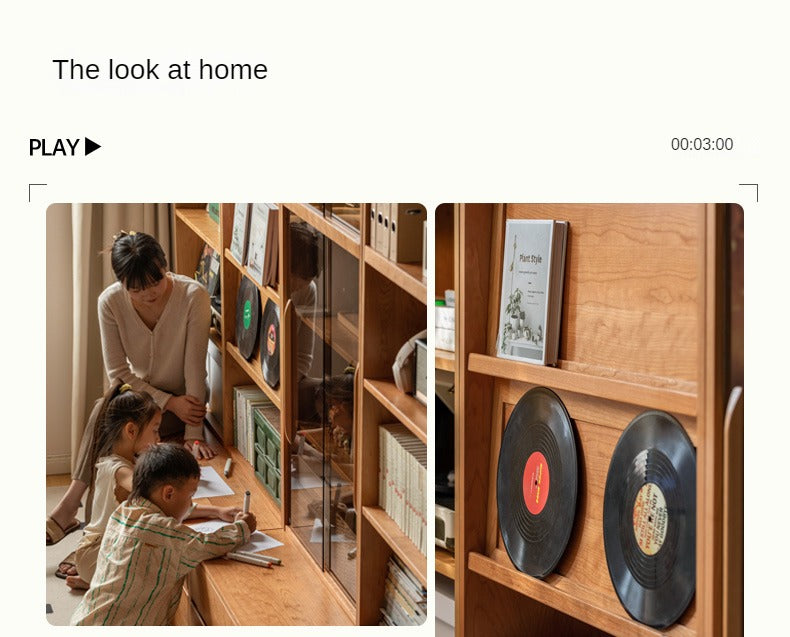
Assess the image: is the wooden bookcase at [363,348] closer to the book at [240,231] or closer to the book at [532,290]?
the book at [240,231]

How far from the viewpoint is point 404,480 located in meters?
1.71

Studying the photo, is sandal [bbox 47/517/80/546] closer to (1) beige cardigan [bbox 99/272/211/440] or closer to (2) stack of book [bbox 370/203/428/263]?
(1) beige cardigan [bbox 99/272/211/440]

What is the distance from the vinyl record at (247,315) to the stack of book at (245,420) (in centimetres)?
6

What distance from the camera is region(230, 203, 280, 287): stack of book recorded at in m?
1.67

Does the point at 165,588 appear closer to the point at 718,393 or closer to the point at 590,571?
the point at 590,571

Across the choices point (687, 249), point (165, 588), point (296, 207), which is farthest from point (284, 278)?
point (687, 249)

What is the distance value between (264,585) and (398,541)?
10.0 inches

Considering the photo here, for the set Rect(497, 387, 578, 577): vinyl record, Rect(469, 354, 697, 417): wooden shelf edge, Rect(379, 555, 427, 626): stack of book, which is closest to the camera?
Rect(469, 354, 697, 417): wooden shelf edge

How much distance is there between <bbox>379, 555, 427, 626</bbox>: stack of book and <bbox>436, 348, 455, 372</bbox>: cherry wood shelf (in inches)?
14.7

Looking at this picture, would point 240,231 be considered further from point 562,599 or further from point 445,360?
point 562,599

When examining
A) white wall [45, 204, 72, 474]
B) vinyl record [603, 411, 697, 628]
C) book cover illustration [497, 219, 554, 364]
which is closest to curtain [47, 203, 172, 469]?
white wall [45, 204, 72, 474]
